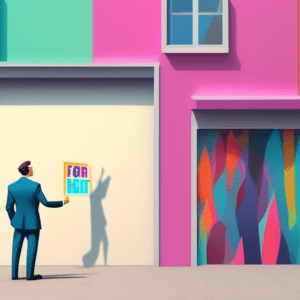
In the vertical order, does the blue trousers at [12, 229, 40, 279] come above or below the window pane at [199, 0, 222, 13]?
below

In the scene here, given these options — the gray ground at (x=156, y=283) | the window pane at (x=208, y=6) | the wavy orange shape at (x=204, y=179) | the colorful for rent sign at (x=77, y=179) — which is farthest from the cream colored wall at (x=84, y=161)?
the window pane at (x=208, y=6)

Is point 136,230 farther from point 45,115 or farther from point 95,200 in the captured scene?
point 45,115

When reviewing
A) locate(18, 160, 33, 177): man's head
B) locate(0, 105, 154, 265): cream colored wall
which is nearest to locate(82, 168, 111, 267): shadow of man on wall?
locate(0, 105, 154, 265): cream colored wall

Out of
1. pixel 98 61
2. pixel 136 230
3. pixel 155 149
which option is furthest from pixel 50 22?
pixel 136 230

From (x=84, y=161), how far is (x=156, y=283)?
280 centimetres

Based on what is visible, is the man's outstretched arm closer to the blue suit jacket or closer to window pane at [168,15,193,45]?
the blue suit jacket

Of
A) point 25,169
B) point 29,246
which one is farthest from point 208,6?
point 29,246

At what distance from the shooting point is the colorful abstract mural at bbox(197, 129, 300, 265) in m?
10.9

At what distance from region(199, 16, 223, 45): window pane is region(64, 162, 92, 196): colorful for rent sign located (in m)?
3.06

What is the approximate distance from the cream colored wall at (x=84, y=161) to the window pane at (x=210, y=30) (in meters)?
1.56

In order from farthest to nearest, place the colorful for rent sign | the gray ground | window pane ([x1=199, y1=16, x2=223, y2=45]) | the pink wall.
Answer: window pane ([x1=199, y1=16, x2=223, y2=45]), the pink wall, the colorful for rent sign, the gray ground

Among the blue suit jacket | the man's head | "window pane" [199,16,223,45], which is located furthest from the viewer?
"window pane" [199,16,223,45]

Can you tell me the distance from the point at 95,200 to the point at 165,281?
2285 millimetres

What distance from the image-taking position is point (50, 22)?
11078mm
